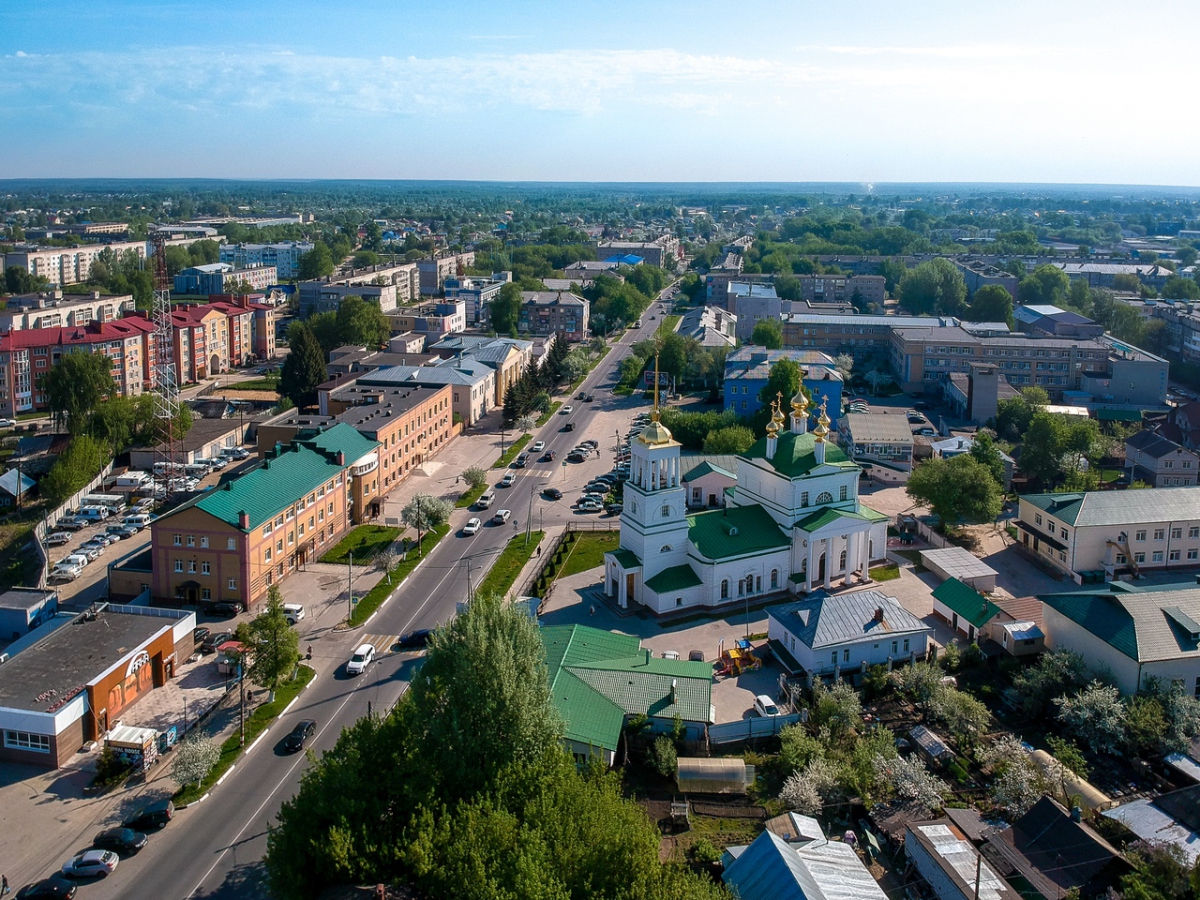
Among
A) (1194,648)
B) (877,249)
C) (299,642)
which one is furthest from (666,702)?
(877,249)

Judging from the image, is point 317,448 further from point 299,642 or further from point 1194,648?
point 1194,648

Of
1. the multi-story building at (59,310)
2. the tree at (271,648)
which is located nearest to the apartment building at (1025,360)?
the tree at (271,648)

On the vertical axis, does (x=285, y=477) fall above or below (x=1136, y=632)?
above

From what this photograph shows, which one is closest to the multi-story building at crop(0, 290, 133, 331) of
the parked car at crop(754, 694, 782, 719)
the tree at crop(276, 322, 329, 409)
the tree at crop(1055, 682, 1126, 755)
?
the tree at crop(276, 322, 329, 409)

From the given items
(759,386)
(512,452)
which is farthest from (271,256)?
(759,386)

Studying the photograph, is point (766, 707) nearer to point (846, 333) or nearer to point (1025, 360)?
point (1025, 360)

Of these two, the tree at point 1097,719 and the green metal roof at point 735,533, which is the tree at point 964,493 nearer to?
the green metal roof at point 735,533

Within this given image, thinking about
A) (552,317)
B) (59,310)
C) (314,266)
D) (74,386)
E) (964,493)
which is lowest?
(964,493)
